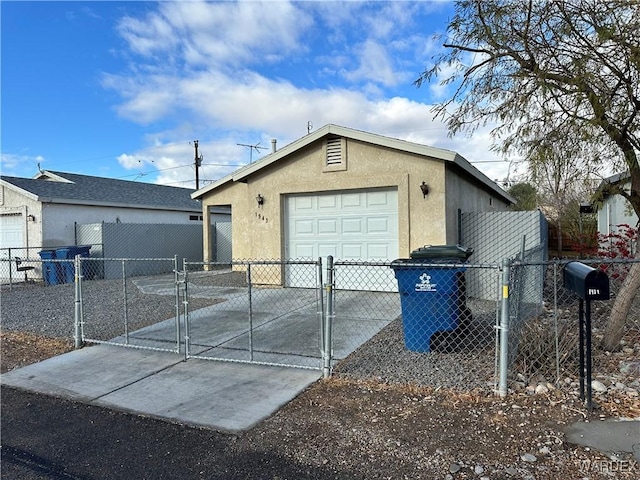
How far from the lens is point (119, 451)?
11.4 feet

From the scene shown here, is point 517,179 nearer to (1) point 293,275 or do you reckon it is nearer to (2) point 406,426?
Result: (2) point 406,426

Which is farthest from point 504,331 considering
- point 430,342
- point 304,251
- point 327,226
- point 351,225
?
point 304,251

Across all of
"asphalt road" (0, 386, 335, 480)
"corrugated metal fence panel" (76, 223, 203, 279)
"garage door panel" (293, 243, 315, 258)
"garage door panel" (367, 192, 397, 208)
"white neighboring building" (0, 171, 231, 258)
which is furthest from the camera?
"corrugated metal fence panel" (76, 223, 203, 279)

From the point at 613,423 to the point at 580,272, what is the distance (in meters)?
1.22

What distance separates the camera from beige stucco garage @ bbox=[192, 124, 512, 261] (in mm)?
9281

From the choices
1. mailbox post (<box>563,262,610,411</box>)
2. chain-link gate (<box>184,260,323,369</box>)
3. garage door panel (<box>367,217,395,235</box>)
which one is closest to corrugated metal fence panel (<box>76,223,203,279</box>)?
chain-link gate (<box>184,260,323,369</box>)

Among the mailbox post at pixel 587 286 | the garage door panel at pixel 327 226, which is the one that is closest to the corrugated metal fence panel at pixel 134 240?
the garage door panel at pixel 327 226

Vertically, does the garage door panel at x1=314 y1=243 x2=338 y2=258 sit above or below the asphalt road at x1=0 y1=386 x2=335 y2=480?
above

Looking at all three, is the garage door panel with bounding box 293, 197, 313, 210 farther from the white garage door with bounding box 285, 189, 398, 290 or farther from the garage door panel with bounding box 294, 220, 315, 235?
the garage door panel with bounding box 294, 220, 315, 235

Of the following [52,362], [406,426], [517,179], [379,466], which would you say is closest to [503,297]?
[406,426]

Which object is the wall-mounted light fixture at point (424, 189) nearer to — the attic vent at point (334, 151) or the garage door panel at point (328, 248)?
the attic vent at point (334, 151)

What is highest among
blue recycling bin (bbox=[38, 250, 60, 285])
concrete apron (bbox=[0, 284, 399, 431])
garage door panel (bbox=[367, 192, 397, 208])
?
garage door panel (bbox=[367, 192, 397, 208])

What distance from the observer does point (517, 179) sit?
6102 mm

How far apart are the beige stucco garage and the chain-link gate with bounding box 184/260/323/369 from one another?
792 millimetres
